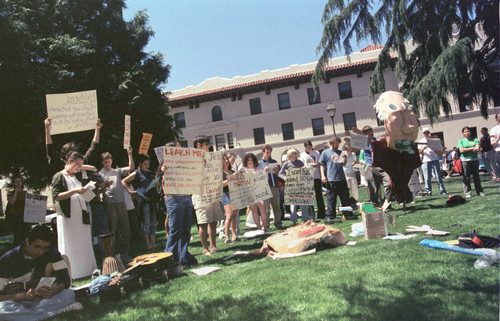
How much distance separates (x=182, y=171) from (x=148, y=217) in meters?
2.50

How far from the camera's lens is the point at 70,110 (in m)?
6.14

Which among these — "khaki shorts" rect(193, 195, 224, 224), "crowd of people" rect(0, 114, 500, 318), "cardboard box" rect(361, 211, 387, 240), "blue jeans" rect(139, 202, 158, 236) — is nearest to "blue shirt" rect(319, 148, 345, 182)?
"crowd of people" rect(0, 114, 500, 318)

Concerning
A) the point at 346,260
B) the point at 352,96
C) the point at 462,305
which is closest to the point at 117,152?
the point at 346,260

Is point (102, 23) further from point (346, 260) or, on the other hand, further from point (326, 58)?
point (346, 260)

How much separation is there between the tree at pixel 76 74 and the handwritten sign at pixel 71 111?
302 inches

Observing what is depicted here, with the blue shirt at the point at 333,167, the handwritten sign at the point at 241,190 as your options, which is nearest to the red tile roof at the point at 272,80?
the blue shirt at the point at 333,167

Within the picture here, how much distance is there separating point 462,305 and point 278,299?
1.52 metres

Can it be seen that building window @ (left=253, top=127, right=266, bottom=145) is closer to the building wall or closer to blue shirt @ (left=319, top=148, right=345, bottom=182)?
the building wall

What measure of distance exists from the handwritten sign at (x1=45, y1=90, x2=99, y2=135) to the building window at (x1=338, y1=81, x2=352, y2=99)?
117ft

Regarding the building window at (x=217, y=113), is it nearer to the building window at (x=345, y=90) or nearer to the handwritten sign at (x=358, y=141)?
the building window at (x=345, y=90)

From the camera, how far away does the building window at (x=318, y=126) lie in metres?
40.0

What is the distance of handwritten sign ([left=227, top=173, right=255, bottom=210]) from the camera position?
7262 millimetres

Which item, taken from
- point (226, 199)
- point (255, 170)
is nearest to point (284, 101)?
point (255, 170)

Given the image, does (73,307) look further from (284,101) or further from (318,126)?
(284,101)
